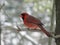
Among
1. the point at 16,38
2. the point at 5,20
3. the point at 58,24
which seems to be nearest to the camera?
the point at 58,24

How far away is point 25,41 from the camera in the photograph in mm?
2164

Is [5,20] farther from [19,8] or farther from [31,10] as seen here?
[31,10]

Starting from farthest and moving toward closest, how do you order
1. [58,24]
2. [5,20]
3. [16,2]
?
[16,2] → [5,20] → [58,24]

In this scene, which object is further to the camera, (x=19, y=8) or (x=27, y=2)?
(x=27, y=2)

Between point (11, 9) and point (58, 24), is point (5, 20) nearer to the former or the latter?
point (11, 9)

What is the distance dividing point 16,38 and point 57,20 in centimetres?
85

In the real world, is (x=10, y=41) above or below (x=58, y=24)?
below

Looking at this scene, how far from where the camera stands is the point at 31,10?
2.36 metres

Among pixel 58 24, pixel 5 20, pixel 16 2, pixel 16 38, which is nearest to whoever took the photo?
pixel 58 24

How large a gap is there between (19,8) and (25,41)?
0.38m

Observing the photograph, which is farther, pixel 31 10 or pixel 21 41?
pixel 31 10

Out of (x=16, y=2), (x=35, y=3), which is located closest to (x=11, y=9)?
(x=16, y=2)

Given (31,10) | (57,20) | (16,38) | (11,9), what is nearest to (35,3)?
(31,10)

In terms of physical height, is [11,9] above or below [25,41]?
above
